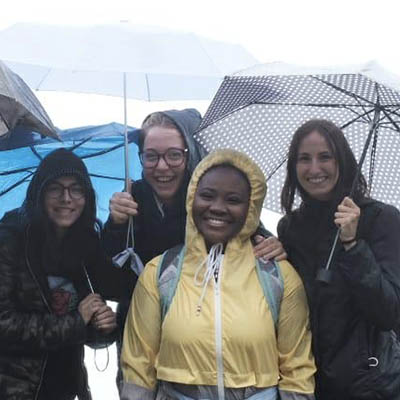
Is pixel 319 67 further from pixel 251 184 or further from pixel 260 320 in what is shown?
pixel 260 320

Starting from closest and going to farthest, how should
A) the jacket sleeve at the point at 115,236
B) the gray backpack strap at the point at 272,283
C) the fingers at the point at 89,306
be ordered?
the gray backpack strap at the point at 272,283 < the fingers at the point at 89,306 < the jacket sleeve at the point at 115,236

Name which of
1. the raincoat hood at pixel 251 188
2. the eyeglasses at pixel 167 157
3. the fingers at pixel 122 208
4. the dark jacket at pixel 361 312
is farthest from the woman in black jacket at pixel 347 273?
the fingers at pixel 122 208

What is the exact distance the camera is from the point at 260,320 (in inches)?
126

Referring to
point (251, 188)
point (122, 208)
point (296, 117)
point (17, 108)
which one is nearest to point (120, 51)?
point (17, 108)

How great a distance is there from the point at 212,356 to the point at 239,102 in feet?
5.25

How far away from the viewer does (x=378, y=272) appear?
3184 mm

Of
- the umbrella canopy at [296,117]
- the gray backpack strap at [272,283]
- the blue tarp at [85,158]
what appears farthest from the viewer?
the blue tarp at [85,158]

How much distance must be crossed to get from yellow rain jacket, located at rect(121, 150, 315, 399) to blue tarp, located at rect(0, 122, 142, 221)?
4.05 ft

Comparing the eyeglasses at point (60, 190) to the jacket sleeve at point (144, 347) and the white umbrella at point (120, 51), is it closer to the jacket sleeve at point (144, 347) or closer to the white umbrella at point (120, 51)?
the white umbrella at point (120, 51)

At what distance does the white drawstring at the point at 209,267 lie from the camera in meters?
3.25

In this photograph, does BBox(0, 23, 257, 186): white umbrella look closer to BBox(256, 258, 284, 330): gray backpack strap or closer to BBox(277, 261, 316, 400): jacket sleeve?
BBox(256, 258, 284, 330): gray backpack strap

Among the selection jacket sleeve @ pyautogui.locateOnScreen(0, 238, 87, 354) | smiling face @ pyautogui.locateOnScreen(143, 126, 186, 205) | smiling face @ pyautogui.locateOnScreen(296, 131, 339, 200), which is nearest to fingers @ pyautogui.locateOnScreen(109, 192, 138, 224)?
smiling face @ pyautogui.locateOnScreen(143, 126, 186, 205)

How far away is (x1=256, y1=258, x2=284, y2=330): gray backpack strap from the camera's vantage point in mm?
3266

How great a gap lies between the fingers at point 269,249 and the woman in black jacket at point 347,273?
0.16m
